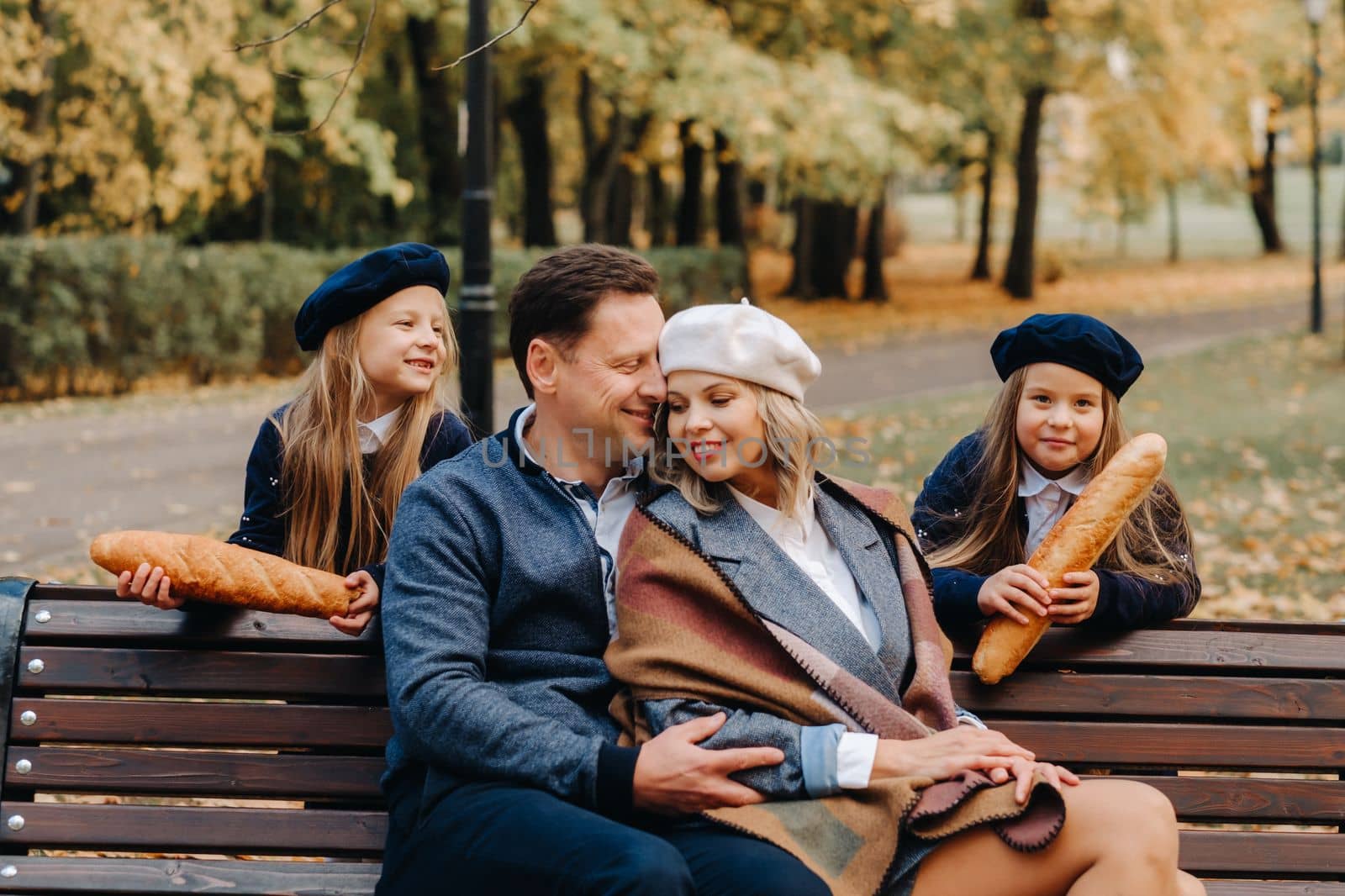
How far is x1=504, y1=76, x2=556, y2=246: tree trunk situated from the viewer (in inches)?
862

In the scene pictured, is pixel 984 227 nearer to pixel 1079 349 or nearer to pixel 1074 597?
pixel 1079 349

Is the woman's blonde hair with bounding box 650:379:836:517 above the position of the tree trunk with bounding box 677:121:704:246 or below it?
below

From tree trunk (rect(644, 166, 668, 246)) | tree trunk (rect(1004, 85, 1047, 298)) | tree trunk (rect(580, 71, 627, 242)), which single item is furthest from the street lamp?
tree trunk (rect(644, 166, 668, 246))

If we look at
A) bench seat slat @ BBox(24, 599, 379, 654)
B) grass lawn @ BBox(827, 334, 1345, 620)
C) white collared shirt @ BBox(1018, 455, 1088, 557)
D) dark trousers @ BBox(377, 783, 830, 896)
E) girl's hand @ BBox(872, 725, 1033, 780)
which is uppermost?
white collared shirt @ BBox(1018, 455, 1088, 557)

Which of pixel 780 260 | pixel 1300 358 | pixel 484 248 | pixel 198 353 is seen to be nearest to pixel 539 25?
pixel 198 353

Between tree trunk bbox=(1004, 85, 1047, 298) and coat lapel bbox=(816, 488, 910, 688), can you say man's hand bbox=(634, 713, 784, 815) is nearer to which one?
coat lapel bbox=(816, 488, 910, 688)

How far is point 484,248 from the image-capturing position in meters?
7.25

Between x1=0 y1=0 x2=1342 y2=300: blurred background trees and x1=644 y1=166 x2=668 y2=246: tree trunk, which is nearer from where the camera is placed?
x1=0 y1=0 x2=1342 y2=300: blurred background trees

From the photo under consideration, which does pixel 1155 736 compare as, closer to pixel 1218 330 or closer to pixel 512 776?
pixel 512 776

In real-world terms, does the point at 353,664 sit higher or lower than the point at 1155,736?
higher

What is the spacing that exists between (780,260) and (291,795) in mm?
40476

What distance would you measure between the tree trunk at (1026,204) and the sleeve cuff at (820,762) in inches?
1006

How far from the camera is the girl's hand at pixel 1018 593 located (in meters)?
3.00

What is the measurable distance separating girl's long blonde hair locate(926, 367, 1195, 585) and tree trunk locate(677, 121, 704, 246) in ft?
71.9
